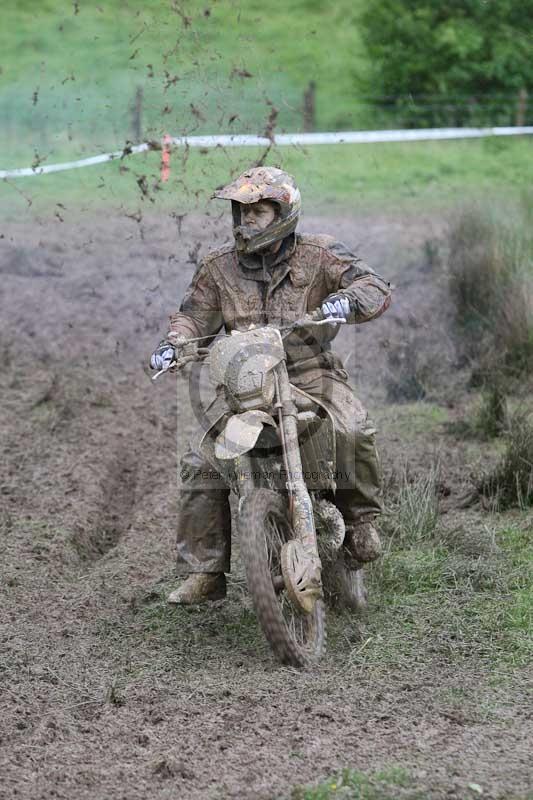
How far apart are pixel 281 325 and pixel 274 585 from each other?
44.6 inches

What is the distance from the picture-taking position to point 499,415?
8531 millimetres

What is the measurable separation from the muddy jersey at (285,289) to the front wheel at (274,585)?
0.83 meters

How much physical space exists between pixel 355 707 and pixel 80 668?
1.23 meters

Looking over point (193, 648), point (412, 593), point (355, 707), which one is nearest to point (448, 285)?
point (412, 593)

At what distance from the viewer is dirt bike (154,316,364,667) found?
4.81 meters

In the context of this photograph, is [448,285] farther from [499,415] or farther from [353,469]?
[353,469]

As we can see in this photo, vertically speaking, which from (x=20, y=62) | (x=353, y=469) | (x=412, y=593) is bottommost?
(x=412, y=593)

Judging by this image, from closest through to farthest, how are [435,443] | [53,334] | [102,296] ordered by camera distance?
[435,443]
[53,334]
[102,296]

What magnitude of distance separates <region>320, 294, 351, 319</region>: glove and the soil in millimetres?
1375

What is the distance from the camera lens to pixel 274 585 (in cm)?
494

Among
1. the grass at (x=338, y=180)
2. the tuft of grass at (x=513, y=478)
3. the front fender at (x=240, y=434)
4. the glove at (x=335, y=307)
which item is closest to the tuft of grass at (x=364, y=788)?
the front fender at (x=240, y=434)

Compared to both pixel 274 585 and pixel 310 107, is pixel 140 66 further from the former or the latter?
pixel 274 585

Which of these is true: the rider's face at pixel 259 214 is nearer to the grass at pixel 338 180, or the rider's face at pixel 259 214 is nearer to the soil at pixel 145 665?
the soil at pixel 145 665

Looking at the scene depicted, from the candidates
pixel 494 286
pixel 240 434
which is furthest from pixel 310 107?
pixel 240 434
